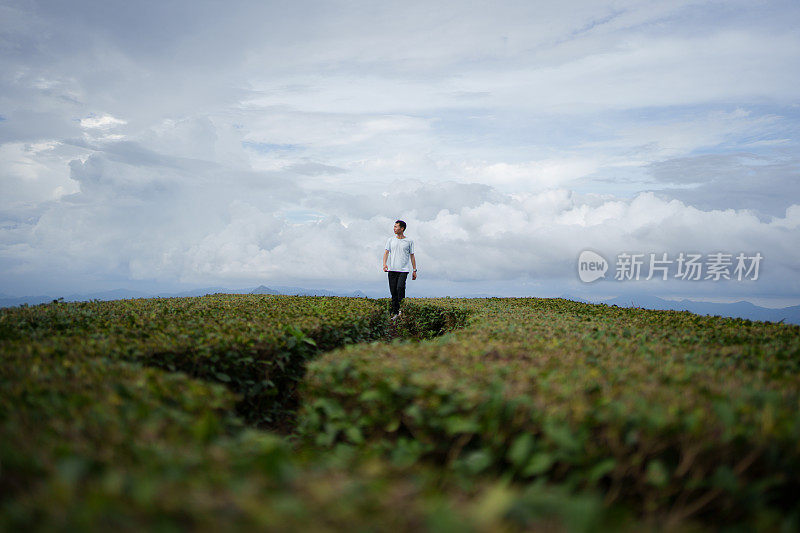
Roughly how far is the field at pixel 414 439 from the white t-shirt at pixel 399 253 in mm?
6970

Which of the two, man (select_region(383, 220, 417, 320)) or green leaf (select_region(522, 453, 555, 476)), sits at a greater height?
man (select_region(383, 220, 417, 320))

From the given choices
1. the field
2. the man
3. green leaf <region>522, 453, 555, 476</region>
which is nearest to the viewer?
the field

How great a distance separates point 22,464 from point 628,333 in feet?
22.0

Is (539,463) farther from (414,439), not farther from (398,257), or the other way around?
(398,257)

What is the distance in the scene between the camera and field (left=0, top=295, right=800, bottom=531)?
1764 mm

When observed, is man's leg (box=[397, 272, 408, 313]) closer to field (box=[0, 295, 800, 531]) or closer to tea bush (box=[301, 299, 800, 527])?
field (box=[0, 295, 800, 531])

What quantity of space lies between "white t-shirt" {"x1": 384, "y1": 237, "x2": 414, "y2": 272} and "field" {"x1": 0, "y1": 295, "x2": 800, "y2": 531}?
6.97 meters

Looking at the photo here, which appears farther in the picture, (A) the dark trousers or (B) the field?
(A) the dark trousers

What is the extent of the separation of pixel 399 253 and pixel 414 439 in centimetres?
873

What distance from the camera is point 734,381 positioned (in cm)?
353

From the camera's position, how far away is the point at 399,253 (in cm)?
1217

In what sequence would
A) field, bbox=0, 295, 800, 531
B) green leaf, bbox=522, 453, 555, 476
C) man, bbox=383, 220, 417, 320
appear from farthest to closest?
man, bbox=383, 220, 417, 320 < green leaf, bbox=522, 453, 555, 476 < field, bbox=0, 295, 800, 531

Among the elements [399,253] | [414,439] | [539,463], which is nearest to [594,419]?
[539,463]

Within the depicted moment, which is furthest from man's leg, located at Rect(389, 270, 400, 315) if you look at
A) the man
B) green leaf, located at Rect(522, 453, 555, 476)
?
green leaf, located at Rect(522, 453, 555, 476)
